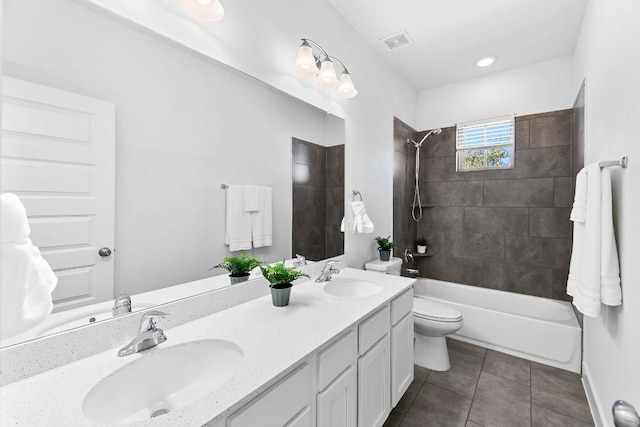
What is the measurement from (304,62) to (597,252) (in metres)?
1.84

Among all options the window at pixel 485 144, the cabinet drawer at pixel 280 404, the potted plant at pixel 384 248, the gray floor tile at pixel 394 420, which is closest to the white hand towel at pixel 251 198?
the cabinet drawer at pixel 280 404

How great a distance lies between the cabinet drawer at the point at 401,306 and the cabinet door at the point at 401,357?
0.12 feet

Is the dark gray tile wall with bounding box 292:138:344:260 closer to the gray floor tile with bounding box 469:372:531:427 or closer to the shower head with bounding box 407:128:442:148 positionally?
the gray floor tile with bounding box 469:372:531:427

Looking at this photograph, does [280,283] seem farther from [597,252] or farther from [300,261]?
[597,252]

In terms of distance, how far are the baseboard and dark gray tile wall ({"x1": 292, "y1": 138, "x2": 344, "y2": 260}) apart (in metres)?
1.77

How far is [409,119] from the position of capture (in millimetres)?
3385

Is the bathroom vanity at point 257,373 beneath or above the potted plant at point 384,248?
beneath

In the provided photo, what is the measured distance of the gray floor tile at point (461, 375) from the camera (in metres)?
2.08

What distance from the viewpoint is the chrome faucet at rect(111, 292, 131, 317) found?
1033 millimetres

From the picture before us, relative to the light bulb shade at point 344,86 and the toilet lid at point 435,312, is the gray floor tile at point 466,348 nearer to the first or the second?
the toilet lid at point 435,312

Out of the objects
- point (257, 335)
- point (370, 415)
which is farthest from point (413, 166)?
point (257, 335)

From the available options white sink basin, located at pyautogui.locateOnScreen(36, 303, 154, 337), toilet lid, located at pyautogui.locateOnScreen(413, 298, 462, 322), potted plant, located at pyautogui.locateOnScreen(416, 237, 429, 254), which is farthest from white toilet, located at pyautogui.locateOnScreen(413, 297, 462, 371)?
white sink basin, located at pyautogui.locateOnScreen(36, 303, 154, 337)

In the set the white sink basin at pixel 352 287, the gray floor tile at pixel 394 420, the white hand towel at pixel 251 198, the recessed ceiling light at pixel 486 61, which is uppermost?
the recessed ceiling light at pixel 486 61

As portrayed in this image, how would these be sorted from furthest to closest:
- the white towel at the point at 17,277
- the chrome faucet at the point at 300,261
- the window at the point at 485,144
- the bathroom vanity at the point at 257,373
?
the window at the point at 485,144, the chrome faucet at the point at 300,261, the bathroom vanity at the point at 257,373, the white towel at the point at 17,277
